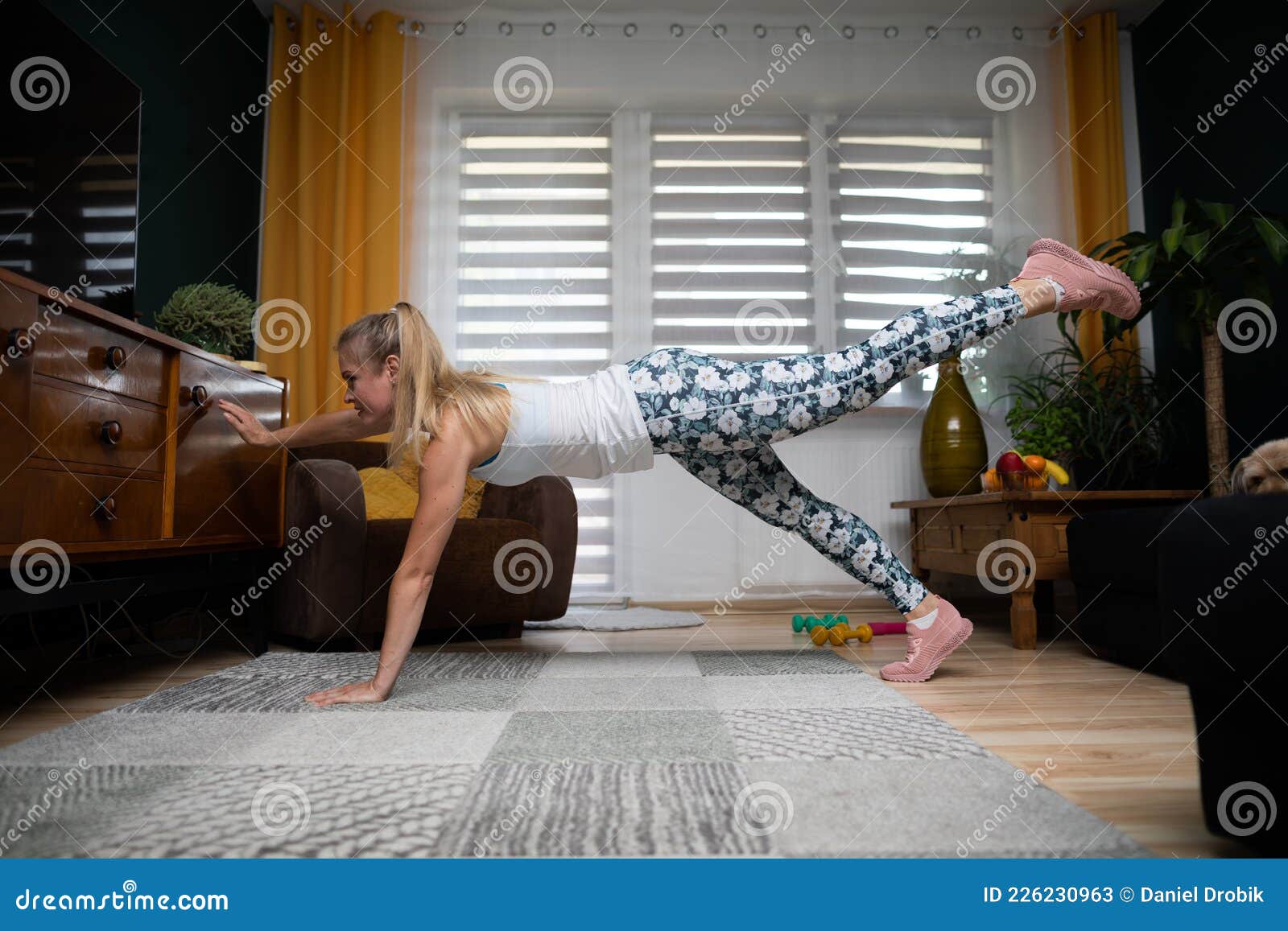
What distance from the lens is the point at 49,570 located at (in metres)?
1.49

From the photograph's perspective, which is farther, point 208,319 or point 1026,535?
point 1026,535

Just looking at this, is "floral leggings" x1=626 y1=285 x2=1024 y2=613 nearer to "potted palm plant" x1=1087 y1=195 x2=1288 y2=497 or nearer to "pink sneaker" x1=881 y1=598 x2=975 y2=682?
"pink sneaker" x1=881 y1=598 x2=975 y2=682

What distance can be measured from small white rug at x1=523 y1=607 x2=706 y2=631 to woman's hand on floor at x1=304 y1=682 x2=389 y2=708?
1334mm

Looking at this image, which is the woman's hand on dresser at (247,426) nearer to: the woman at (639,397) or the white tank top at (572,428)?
the woman at (639,397)

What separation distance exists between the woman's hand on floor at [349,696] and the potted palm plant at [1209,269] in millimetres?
2454

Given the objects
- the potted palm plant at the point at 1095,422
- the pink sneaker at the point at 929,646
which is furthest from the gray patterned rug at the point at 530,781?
the potted palm plant at the point at 1095,422

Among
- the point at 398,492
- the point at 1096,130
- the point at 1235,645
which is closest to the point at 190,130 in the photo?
the point at 398,492

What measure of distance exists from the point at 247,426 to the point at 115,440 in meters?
0.41

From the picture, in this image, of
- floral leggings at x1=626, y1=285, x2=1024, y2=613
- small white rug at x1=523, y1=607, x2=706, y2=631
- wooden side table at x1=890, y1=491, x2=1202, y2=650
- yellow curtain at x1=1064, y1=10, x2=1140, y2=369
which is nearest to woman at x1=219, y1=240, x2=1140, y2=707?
floral leggings at x1=626, y1=285, x2=1024, y2=613

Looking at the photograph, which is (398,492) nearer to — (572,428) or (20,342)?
(572,428)

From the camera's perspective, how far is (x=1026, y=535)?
248 centimetres

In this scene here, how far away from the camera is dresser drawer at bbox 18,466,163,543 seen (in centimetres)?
143
